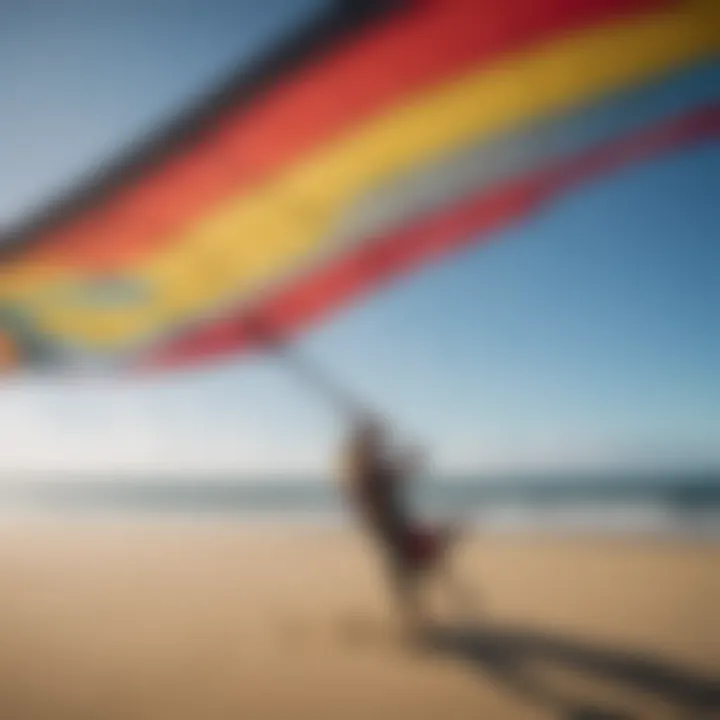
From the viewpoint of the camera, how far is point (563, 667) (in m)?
1.07

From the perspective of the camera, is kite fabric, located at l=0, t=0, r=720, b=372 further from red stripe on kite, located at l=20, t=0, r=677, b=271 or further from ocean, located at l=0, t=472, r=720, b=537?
ocean, located at l=0, t=472, r=720, b=537

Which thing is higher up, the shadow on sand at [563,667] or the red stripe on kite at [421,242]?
the red stripe on kite at [421,242]

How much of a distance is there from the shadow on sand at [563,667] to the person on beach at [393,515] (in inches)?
2.1

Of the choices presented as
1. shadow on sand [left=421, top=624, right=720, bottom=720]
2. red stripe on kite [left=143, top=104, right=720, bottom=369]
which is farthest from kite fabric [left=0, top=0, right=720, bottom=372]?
shadow on sand [left=421, top=624, right=720, bottom=720]

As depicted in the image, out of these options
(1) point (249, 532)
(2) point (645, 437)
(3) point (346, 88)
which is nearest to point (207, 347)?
(1) point (249, 532)

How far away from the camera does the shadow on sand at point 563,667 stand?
1.05 metres

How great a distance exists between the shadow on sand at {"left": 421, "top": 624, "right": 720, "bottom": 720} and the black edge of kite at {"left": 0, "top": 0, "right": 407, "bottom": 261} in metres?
0.58

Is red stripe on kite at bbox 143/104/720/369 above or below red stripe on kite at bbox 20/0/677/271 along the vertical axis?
below

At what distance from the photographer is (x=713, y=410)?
1.05 m

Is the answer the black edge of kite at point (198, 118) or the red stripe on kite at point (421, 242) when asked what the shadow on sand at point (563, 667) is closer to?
the red stripe on kite at point (421, 242)

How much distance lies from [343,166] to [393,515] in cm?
36

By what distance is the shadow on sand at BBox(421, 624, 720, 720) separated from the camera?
1.05 m

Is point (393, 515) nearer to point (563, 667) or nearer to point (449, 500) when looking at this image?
point (449, 500)

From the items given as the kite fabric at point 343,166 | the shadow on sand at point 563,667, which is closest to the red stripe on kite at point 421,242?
the kite fabric at point 343,166
